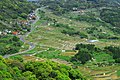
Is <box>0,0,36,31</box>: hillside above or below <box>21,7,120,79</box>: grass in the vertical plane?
above

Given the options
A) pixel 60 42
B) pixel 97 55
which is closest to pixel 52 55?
pixel 97 55

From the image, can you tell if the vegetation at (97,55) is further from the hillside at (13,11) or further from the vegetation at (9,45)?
the hillside at (13,11)

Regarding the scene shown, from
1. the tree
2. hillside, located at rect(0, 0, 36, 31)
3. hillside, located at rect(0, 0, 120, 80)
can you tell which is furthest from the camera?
hillside, located at rect(0, 0, 36, 31)

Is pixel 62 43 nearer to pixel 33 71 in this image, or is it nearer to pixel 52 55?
pixel 52 55

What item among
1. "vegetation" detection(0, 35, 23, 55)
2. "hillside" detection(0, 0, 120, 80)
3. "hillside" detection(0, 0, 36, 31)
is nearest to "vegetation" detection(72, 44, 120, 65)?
"hillside" detection(0, 0, 120, 80)

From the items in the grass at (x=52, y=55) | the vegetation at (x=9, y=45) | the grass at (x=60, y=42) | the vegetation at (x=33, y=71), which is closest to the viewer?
the vegetation at (x=33, y=71)

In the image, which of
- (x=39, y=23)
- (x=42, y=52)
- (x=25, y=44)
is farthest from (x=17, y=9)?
(x=42, y=52)

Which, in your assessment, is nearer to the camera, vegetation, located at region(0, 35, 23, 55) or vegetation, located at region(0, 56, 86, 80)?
vegetation, located at region(0, 56, 86, 80)

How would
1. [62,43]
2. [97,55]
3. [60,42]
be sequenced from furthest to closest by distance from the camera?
[60,42] → [62,43] → [97,55]

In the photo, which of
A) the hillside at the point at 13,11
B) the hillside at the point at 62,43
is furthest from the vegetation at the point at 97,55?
the hillside at the point at 13,11

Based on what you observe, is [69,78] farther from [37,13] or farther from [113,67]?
[37,13]

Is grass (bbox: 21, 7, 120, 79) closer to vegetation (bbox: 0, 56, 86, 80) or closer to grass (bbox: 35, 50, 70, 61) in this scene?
grass (bbox: 35, 50, 70, 61)
